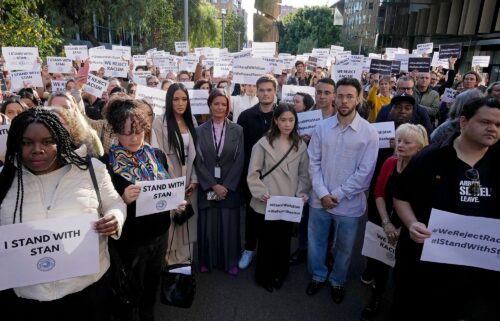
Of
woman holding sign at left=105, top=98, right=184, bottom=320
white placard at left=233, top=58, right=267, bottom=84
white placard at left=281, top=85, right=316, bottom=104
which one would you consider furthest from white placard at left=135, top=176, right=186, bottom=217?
white placard at left=233, top=58, right=267, bottom=84

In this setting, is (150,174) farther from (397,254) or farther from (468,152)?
(468,152)

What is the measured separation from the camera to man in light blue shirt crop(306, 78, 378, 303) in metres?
3.12

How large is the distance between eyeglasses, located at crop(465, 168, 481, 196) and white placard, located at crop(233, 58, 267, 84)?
13.9 feet

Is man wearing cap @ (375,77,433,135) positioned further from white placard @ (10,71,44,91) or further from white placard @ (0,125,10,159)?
white placard @ (10,71,44,91)

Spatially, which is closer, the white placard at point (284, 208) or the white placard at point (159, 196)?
the white placard at point (159, 196)

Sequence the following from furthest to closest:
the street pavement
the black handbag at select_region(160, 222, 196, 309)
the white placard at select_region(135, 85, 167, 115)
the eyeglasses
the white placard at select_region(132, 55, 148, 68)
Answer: the white placard at select_region(132, 55, 148, 68) < the white placard at select_region(135, 85, 167, 115) < the street pavement < the black handbag at select_region(160, 222, 196, 309) < the eyeglasses

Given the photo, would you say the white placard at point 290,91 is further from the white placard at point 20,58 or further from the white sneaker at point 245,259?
the white placard at point 20,58

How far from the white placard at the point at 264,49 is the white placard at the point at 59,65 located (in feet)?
15.1

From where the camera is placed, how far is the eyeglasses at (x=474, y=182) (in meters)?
1.99

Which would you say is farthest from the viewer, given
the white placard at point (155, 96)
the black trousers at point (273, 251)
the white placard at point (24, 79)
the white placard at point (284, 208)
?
the white placard at point (24, 79)

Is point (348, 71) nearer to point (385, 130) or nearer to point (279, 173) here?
point (385, 130)

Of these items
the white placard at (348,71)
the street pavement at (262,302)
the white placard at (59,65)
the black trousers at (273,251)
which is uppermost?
the white placard at (348,71)

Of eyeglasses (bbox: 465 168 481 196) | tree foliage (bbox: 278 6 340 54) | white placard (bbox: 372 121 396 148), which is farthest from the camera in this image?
tree foliage (bbox: 278 6 340 54)

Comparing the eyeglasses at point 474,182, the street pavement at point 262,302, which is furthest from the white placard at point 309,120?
the eyeglasses at point 474,182
